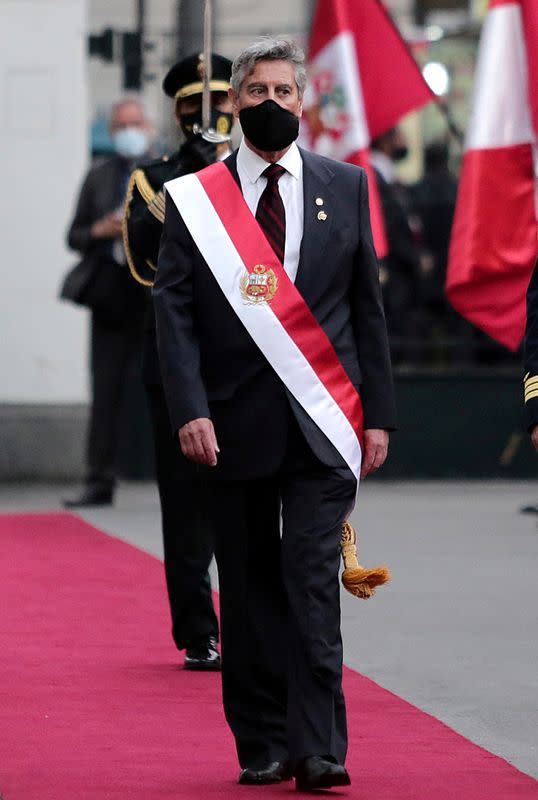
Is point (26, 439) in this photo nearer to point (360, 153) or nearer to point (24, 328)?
A: point (24, 328)

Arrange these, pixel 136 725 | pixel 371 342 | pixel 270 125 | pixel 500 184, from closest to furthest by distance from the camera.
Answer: pixel 270 125, pixel 371 342, pixel 136 725, pixel 500 184

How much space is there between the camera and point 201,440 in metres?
5.00

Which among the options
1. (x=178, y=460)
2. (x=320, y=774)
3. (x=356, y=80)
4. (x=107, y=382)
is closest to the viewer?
(x=320, y=774)

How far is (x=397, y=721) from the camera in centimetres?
595

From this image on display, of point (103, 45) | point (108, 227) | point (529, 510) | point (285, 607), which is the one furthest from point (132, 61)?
point (285, 607)

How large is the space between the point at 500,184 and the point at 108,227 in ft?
6.98

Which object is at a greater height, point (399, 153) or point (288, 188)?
point (288, 188)

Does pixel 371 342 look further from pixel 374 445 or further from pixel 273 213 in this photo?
pixel 273 213

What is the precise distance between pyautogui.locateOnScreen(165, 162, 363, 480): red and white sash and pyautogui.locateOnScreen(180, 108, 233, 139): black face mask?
5.35ft

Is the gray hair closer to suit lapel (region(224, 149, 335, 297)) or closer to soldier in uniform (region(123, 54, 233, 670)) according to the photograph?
suit lapel (region(224, 149, 335, 297))

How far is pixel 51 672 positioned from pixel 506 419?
6946 mm

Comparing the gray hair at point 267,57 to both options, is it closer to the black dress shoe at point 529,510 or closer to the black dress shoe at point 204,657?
the black dress shoe at point 204,657

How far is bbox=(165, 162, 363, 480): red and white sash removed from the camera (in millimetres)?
5059

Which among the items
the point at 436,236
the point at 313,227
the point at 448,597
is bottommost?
the point at 448,597
